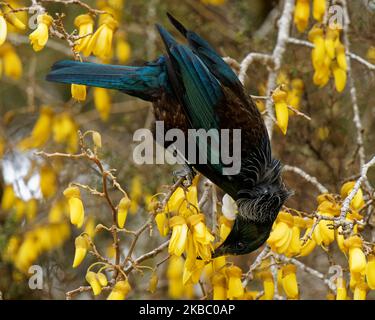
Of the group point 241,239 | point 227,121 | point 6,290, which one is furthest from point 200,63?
point 6,290

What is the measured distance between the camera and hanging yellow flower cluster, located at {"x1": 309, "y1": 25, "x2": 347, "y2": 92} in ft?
11.6

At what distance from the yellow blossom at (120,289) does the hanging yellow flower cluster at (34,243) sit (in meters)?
1.28

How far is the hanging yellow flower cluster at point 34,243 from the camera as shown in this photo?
4035mm

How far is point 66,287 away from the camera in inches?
155

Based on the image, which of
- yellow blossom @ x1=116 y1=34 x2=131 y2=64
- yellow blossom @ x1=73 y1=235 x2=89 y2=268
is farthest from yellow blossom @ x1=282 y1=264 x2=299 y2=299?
yellow blossom @ x1=116 y1=34 x2=131 y2=64

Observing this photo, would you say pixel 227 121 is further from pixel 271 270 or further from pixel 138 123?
pixel 138 123

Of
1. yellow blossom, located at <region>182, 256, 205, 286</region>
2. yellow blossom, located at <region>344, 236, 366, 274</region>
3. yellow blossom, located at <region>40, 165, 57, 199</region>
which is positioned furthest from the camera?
yellow blossom, located at <region>40, 165, 57, 199</region>

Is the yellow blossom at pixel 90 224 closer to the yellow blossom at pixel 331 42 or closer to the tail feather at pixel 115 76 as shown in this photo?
the tail feather at pixel 115 76

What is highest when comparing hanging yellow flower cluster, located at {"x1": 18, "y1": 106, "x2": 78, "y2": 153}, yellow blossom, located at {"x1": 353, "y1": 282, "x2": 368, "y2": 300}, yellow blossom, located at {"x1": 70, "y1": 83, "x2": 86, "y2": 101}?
yellow blossom, located at {"x1": 70, "y1": 83, "x2": 86, "y2": 101}

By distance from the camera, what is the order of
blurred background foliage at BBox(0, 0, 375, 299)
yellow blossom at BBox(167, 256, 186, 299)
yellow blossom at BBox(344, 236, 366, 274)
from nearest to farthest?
yellow blossom at BBox(344, 236, 366, 274), yellow blossom at BBox(167, 256, 186, 299), blurred background foliage at BBox(0, 0, 375, 299)

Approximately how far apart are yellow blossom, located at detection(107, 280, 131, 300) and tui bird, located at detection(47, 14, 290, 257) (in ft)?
1.15

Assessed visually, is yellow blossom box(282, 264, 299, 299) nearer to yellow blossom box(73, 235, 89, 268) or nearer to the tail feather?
yellow blossom box(73, 235, 89, 268)

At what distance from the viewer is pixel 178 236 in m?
2.80

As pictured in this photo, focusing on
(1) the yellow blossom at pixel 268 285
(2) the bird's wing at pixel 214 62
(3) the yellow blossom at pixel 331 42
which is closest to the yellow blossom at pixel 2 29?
(2) the bird's wing at pixel 214 62
